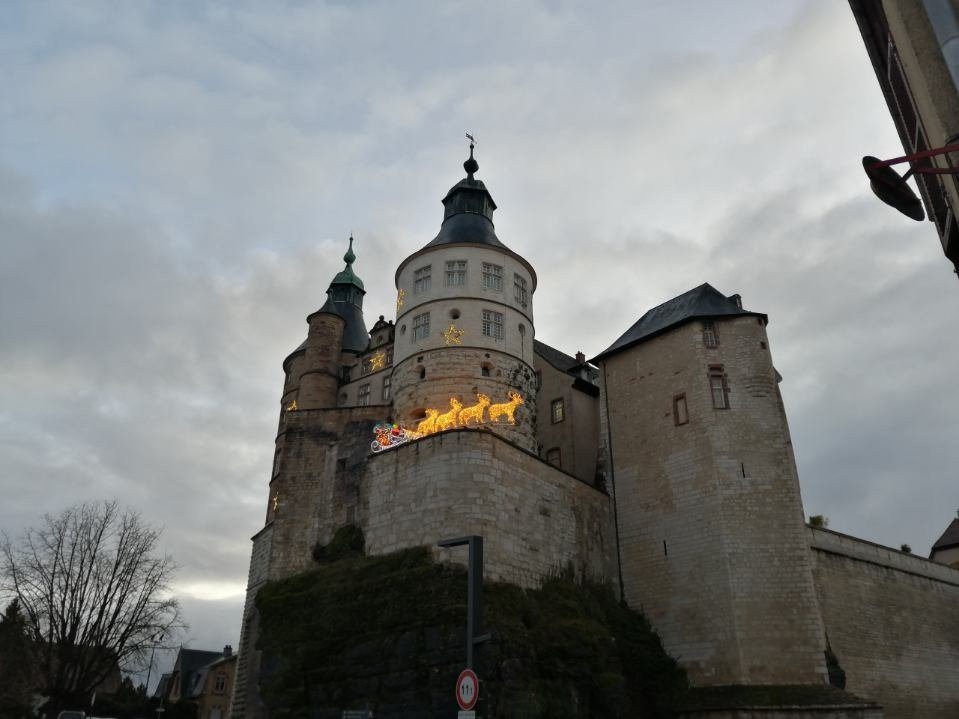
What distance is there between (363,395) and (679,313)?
53.3 feet

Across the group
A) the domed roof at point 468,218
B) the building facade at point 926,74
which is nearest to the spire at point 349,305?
the domed roof at point 468,218

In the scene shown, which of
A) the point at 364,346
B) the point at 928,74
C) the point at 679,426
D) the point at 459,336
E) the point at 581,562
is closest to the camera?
the point at 928,74

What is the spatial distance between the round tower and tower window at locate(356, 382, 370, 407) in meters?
6.53

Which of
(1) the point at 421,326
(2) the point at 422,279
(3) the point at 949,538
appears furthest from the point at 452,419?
(3) the point at 949,538

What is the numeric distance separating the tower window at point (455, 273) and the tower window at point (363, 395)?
29.6 feet

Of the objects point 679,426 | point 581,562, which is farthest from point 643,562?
point 679,426

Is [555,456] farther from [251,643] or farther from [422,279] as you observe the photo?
[251,643]

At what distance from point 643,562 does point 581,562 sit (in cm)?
246

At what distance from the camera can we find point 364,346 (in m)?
42.1

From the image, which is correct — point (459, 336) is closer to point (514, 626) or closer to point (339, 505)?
point (339, 505)

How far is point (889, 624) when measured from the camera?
28.7 m

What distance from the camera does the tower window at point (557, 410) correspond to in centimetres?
3316

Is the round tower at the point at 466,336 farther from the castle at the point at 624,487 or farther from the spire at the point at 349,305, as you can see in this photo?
the spire at the point at 349,305

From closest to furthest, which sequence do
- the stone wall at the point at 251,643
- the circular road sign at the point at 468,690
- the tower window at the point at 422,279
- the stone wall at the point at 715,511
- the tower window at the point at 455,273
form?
the circular road sign at the point at 468,690
the stone wall at the point at 715,511
the stone wall at the point at 251,643
the tower window at the point at 455,273
the tower window at the point at 422,279
